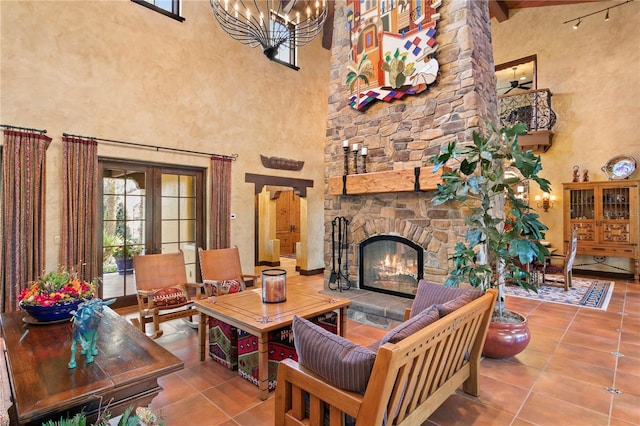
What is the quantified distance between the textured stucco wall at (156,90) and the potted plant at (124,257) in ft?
2.62

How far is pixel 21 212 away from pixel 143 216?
1.46 m

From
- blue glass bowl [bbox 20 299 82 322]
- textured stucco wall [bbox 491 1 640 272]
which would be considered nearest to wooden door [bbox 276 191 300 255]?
textured stucco wall [bbox 491 1 640 272]

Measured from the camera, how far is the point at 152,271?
157 inches

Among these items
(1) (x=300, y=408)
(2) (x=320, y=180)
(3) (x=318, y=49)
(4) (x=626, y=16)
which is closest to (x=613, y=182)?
(4) (x=626, y=16)

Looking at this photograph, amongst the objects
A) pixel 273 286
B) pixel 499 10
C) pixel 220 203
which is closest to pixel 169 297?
pixel 273 286

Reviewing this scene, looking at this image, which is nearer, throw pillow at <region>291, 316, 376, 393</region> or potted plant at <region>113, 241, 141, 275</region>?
throw pillow at <region>291, 316, 376, 393</region>

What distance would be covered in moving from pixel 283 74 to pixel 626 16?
729 centimetres

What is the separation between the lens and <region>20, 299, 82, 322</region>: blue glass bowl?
2.34 meters

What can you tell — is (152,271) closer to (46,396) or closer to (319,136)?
(46,396)

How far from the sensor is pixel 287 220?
443 inches

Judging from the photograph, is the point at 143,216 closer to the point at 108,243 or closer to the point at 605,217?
the point at 108,243

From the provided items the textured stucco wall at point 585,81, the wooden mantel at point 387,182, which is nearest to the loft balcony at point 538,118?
the textured stucco wall at point 585,81

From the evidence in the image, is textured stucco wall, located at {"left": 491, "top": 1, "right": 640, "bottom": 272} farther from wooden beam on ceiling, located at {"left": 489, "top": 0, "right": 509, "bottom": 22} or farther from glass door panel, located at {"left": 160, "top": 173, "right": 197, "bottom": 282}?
glass door panel, located at {"left": 160, "top": 173, "right": 197, "bottom": 282}

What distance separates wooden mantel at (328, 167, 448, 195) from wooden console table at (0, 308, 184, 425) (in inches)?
128
